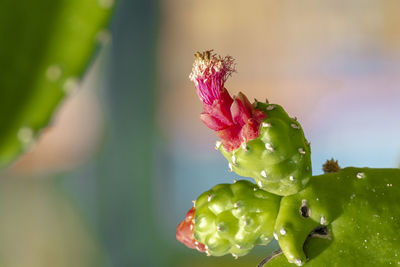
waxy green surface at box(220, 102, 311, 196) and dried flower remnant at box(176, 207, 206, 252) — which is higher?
waxy green surface at box(220, 102, 311, 196)

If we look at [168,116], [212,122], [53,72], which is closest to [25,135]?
[53,72]

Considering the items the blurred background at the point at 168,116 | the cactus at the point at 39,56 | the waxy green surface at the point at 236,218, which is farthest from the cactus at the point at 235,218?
the blurred background at the point at 168,116

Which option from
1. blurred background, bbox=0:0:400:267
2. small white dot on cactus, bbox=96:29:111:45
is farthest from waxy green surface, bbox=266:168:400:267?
blurred background, bbox=0:0:400:267

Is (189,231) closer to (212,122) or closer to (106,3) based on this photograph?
(212,122)

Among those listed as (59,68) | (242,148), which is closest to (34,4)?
(59,68)

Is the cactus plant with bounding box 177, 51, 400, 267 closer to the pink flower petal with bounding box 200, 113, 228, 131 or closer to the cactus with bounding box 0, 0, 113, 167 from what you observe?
the pink flower petal with bounding box 200, 113, 228, 131

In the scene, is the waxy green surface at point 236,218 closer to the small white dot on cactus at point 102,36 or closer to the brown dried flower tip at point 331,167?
the brown dried flower tip at point 331,167

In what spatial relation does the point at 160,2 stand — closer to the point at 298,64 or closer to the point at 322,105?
the point at 298,64
